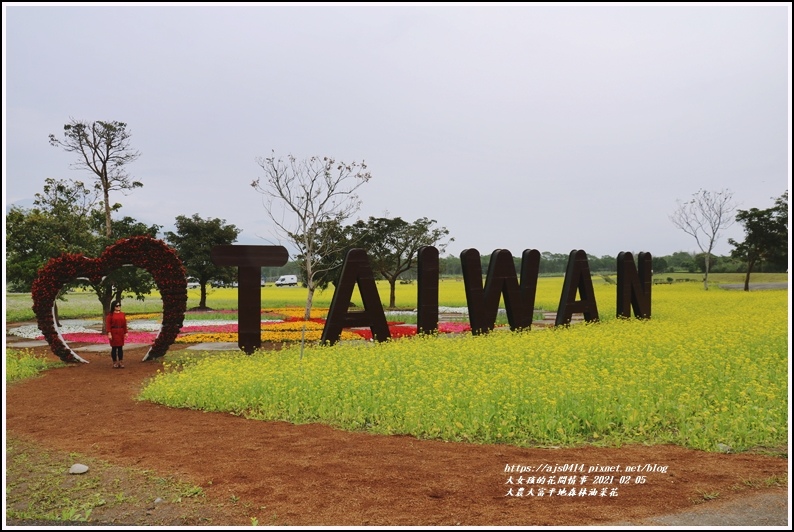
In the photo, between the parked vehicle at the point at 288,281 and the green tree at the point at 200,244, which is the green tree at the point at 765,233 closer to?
the green tree at the point at 200,244

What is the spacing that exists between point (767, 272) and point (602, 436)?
71563mm

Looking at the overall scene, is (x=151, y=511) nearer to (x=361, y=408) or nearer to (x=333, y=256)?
(x=361, y=408)

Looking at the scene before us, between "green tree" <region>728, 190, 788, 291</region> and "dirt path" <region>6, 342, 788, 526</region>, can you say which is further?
"green tree" <region>728, 190, 788, 291</region>

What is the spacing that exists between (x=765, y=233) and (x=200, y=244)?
41.1m

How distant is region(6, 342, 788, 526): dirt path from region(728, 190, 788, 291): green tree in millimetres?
47184

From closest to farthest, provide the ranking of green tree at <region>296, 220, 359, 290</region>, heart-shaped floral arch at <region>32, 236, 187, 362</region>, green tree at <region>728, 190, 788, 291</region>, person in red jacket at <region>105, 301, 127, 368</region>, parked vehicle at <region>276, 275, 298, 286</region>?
person in red jacket at <region>105, 301, 127, 368</region> < heart-shaped floral arch at <region>32, 236, 187, 362</region> < green tree at <region>296, 220, 359, 290</region> < green tree at <region>728, 190, 788, 291</region> < parked vehicle at <region>276, 275, 298, 286</region>

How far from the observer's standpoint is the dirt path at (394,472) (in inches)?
227

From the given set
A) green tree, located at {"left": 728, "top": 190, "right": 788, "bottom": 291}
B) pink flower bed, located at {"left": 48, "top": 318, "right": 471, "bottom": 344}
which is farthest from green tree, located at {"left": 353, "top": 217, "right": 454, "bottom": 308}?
green tree, located at {"left": 728, "top": 190, "right": 788, "bottom": 291}

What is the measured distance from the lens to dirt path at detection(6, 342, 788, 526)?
577cm

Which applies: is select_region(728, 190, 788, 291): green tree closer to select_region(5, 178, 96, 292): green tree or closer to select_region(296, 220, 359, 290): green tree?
select_region(296, 220, 359, 290): green tree

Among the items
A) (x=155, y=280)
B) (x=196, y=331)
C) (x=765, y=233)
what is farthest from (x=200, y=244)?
(x=765, y=233)

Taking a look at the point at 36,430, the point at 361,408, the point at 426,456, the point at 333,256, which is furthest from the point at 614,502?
the point at 333,256

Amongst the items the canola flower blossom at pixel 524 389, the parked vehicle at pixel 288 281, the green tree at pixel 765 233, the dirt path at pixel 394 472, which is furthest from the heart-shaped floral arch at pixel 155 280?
the parked vehicle at pixel 288 281

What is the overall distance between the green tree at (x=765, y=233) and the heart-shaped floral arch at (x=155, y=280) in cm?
4496
